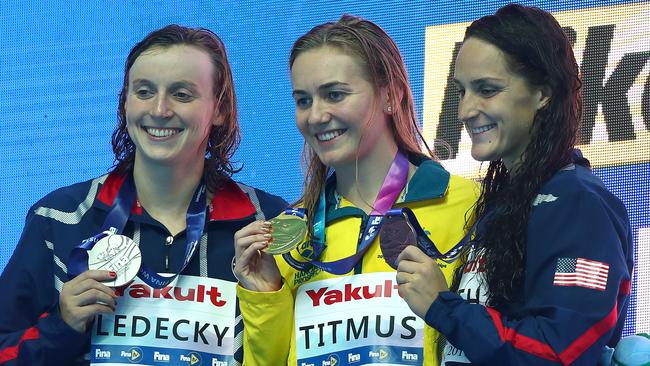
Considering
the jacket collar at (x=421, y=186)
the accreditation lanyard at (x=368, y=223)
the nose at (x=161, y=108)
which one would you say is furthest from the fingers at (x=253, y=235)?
the nose at (x=161, y=108)

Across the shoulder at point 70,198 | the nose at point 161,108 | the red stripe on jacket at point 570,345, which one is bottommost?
the red stripe on jacket at point 570,345

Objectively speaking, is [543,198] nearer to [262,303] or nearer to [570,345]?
[570,345]

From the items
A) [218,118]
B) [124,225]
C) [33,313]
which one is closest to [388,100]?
[218,118]

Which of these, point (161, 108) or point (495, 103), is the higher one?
point (161, 108)

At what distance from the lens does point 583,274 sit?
8.57 ft

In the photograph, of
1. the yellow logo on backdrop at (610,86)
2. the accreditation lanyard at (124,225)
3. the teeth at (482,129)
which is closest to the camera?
the teeth at (482,129)

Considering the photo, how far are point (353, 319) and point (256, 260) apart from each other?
10.5 inches

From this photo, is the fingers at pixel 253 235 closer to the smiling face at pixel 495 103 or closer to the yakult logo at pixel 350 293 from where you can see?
the yakult logo at pixel 350 293

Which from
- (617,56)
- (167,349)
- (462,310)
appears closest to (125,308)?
(167,349)

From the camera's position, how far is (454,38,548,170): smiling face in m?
2.82

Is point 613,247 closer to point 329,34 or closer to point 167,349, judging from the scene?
point 329,34

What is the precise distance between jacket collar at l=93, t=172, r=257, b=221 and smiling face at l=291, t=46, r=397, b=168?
332mm

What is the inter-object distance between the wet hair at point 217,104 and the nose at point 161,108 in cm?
16

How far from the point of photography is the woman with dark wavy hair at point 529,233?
8.58ft
